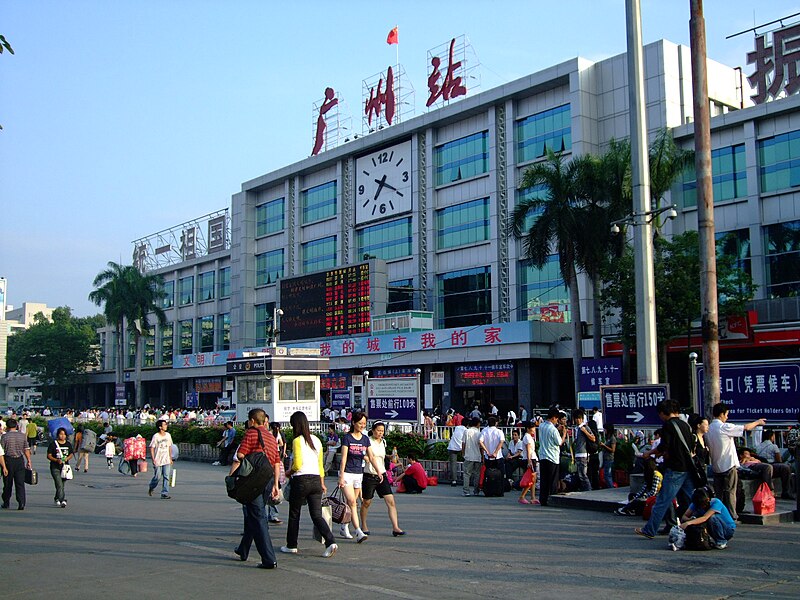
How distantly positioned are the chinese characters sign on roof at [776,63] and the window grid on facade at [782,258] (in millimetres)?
5684

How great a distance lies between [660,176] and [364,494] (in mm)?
24068

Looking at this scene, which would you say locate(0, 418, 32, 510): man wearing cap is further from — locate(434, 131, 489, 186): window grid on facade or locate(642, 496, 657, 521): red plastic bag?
locate(434, 131, 489, 186): window grid on facade

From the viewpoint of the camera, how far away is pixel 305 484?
9883mm

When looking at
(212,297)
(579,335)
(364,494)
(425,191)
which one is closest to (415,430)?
(364,494)

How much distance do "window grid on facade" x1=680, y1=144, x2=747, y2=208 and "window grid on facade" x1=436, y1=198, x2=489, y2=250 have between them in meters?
11.3

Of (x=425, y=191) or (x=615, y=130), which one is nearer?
(x=615, y=130)

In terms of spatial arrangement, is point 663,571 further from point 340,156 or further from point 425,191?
point 340,156

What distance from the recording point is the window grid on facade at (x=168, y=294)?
7650 cm

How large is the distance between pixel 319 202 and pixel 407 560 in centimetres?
4871

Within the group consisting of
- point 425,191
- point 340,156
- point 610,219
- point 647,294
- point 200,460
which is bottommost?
point 200,460

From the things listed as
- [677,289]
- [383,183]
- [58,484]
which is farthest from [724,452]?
[383,183]

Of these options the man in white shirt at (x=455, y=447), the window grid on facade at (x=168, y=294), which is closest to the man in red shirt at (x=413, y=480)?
the man in white shirt at (x=455, y=447)

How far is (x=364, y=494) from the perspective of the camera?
11344 mm

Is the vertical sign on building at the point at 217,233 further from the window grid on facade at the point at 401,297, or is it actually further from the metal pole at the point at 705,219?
the metal pole at the point at 705,219
